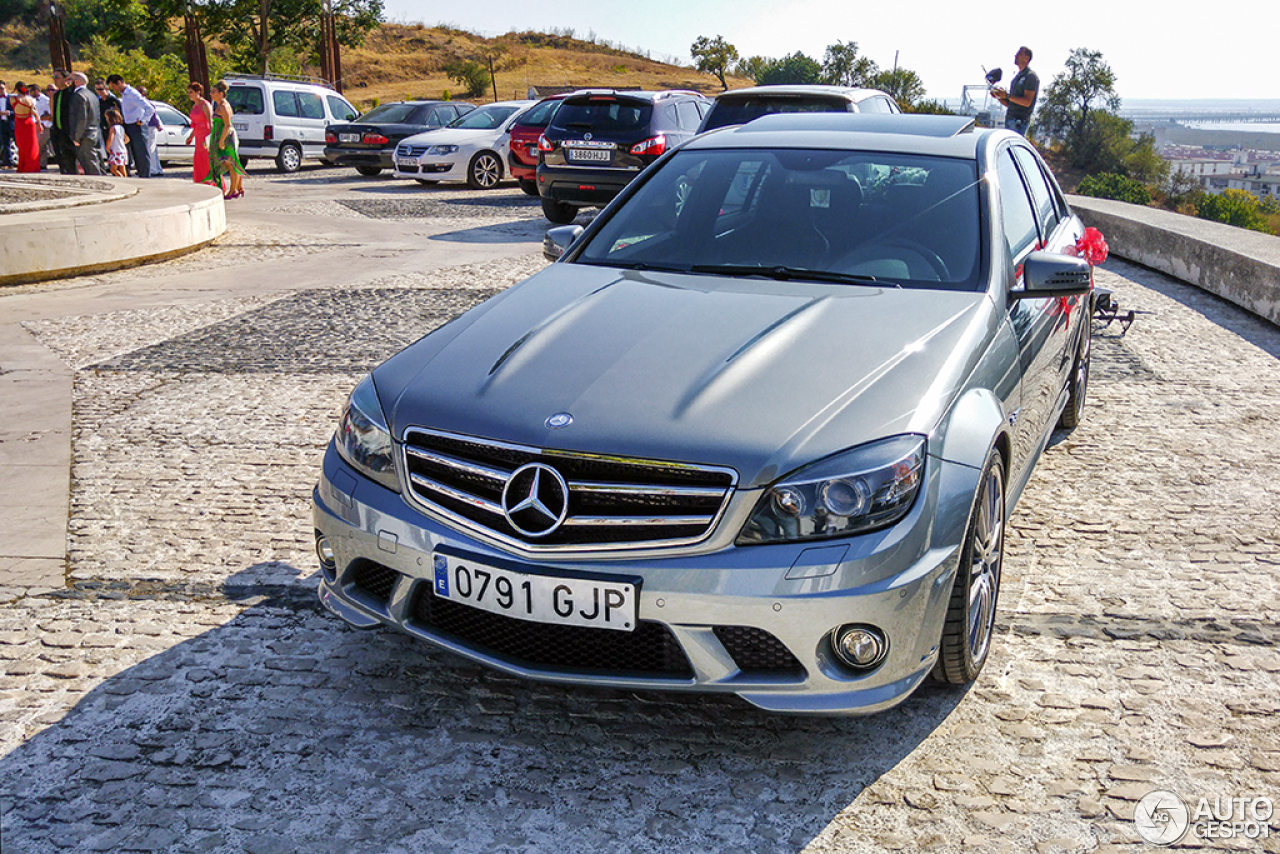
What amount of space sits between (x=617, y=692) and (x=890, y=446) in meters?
1.15

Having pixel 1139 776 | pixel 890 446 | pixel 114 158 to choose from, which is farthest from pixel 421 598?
pixel 114 158

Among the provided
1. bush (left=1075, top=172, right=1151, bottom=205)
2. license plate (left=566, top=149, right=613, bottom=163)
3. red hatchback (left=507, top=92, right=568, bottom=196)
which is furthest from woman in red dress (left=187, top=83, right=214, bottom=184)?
bush (left=1075, top=172, right=1151, bottom=205)

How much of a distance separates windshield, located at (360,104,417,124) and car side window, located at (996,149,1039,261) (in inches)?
759

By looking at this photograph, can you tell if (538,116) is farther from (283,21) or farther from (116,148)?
(283,21)

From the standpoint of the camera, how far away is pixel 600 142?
13977 millimetres

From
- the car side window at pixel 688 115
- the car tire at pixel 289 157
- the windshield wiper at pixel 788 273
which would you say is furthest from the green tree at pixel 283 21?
the windshield wiper at pixel 788 273

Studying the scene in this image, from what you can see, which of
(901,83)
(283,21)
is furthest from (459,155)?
(901,83)

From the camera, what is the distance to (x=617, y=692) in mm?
3332

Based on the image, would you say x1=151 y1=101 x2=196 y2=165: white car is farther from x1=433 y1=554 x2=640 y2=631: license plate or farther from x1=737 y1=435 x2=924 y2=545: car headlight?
x1=737 y1=435 x2=924 y2=545: car headlight

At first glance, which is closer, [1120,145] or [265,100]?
[265,100]

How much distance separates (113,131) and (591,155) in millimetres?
9242

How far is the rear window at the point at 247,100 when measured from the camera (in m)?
22.1

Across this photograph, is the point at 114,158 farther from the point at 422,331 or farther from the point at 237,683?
the point at 237,683

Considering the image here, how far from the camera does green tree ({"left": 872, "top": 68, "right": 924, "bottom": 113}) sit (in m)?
59.5
